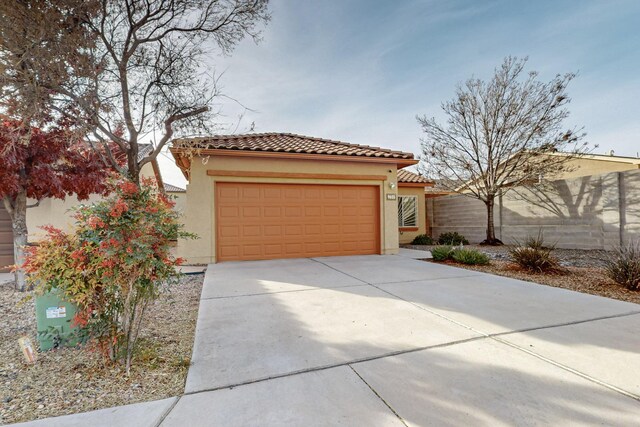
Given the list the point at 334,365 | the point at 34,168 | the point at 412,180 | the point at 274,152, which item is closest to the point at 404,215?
the point at 412,180

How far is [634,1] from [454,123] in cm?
668

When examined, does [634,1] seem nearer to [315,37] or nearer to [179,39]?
[315,37]

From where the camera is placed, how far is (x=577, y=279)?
6129mm

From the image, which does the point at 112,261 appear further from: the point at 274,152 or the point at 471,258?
the point at 471,258

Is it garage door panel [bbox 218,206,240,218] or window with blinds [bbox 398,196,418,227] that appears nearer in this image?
garage door panel [bbox 218,206,240,218]

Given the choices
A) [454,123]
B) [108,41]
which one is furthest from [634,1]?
[108,41]

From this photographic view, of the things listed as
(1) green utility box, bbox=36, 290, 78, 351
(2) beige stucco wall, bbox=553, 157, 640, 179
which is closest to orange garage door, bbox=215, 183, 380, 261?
(1) green utility box, bbox=36, 290, 78, 351

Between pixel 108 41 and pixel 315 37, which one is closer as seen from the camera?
pixel 108 41

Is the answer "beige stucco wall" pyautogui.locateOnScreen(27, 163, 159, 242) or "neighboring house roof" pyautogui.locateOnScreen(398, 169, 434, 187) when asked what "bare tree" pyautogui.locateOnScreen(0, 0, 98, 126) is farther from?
"neighboring house roof" pyautogui.locateOnScreen(398, 169, 434, 187)

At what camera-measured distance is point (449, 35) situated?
8289 millimetres

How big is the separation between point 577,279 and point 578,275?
18.5 inches

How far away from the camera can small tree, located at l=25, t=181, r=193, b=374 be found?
101 inches

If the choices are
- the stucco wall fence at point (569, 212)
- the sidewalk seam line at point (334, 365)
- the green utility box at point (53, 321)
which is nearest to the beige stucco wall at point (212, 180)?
the green utility box at point (53, 321)

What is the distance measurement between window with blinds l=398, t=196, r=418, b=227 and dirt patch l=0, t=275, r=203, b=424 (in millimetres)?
12303
